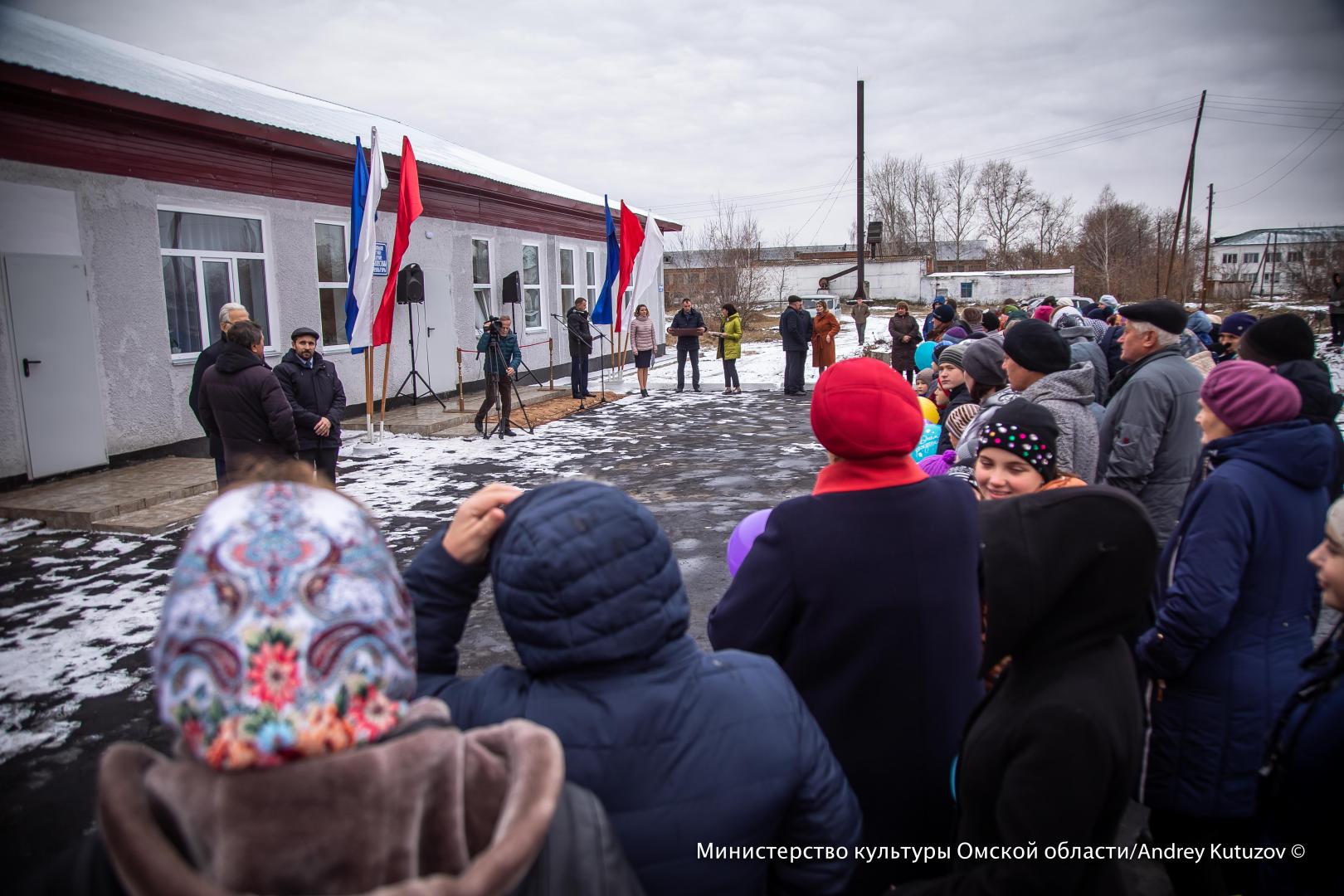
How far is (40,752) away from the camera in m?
3.62

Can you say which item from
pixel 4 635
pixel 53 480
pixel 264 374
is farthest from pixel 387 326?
pixel 4 635

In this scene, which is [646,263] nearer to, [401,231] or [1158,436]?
[401,231]

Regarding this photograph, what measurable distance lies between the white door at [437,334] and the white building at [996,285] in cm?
3900

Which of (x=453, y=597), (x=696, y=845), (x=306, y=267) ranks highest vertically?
(x=306, y=267)

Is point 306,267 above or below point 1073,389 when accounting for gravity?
above

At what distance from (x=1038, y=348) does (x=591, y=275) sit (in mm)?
18314

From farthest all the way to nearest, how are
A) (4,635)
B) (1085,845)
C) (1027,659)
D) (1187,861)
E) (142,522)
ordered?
(142,522) < (4,635) < (1187,861) < (1027,659) < (1085,845)

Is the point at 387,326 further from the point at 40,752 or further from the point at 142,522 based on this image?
the point at 40,752

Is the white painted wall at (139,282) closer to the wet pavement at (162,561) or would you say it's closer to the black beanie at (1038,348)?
A: the wet pavement at (162,561)

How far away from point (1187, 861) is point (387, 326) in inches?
416

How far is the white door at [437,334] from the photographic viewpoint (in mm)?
14461

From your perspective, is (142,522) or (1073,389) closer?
(1073,389)

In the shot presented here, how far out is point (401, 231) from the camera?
35.5ft

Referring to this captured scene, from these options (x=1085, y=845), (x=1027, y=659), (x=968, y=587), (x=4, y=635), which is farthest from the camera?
(x=4, y=635)
